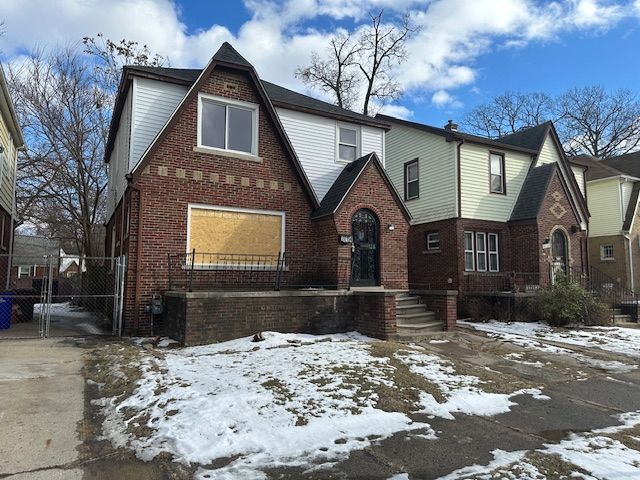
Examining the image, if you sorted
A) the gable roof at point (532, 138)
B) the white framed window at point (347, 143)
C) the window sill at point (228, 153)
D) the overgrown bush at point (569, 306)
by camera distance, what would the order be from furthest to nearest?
1. the gable roof at point (532, 138)
2. the white framed window at point (347, 143)
3. the overgrown bush at point (569, 306)
4. the window sill at point (228, 153)

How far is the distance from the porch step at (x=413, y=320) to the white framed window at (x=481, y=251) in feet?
21.8

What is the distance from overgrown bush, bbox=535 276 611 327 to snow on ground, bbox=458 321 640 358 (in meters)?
0.42

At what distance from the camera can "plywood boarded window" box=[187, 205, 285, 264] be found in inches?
459

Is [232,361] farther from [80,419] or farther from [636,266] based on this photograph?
[636,266]

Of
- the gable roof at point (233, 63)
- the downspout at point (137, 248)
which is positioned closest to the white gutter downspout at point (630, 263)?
the gable roof at point (233, 63)

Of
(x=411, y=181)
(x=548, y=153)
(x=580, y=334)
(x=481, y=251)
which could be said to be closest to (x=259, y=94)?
(x=411, y=181)

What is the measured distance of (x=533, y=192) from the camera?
60.8ft

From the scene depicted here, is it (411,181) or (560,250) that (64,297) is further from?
(560,250)

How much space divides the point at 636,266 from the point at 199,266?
23013 millimetres

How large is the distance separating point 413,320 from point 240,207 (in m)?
5.42

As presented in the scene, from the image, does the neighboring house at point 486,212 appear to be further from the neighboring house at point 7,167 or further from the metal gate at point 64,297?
the neighboring house at point 7,167

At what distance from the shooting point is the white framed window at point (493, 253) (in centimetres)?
1841

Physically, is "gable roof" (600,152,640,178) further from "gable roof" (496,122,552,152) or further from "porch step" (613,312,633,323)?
"porch step" (613,312,633,323)

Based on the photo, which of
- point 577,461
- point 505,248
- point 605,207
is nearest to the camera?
point 577,461
